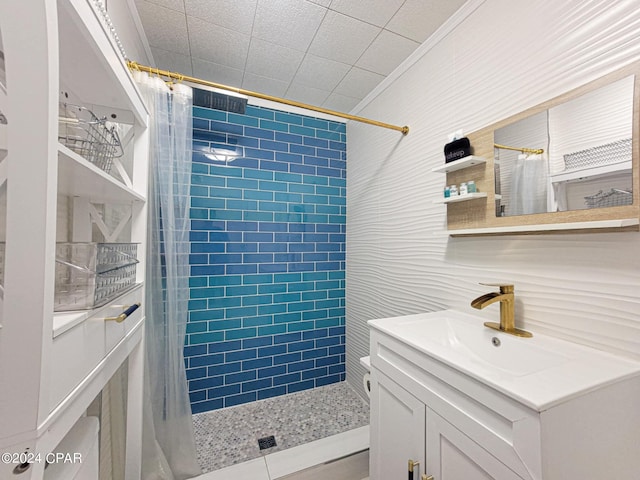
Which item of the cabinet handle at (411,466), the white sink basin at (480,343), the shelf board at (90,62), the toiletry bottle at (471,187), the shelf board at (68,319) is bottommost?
the cabinet handle at (411,466)

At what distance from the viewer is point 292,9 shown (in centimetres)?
125

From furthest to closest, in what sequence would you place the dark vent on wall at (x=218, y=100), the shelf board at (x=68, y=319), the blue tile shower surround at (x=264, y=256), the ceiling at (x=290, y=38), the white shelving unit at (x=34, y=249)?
the blue tile shower surround at (x=264, y=256)
the dark vent on wall at (x=218, y=100)
the ceiling at (x=290, y=38)
the shelf board at (x=68, y=319)
the white shelving unit at (x=34, y=249)

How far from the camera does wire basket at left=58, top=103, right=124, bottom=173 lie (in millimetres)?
739

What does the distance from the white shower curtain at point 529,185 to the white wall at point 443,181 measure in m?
0.12

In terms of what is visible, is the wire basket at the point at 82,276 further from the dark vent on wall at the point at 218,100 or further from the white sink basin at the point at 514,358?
the dark vent on wall at the point at 218,100

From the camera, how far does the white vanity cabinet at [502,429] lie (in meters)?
0.54

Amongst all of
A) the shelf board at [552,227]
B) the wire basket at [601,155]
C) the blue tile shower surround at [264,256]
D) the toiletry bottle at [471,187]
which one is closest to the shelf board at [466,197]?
the toiletry bottle at [471,187]

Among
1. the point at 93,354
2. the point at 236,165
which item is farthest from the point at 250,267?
the point at 93,354

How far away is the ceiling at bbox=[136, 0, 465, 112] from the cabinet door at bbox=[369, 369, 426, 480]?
174cm

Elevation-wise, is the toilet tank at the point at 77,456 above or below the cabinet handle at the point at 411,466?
above

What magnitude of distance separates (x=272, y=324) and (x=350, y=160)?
5.22 feet

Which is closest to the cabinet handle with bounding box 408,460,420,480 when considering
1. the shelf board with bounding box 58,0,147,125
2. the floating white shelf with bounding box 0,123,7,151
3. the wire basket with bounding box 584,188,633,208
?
the wire basket with bounding box 584,188,633,208

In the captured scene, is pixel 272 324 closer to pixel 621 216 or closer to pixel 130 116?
pixel 130 116

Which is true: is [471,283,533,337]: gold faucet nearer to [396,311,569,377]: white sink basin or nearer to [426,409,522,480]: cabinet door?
[396,311,569,377]: white sink basin
